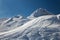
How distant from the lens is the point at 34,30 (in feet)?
11.1

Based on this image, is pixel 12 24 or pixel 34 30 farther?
pixel 12 24

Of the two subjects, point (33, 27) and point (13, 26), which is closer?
point (33, 27)

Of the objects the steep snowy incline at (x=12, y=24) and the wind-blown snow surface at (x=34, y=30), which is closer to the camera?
the wind-blown snow surface at (x=34, y=30)

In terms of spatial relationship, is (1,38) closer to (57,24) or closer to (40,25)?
(40,25)

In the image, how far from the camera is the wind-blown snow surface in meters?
3.31

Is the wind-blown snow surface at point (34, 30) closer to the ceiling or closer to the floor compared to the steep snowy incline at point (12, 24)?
closer to the floor

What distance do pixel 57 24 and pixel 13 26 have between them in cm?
81

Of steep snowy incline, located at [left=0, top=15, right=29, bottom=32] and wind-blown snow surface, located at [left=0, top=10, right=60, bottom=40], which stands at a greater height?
steep snowy incline, located at [left=0, top=15, right=29, bottom=32]

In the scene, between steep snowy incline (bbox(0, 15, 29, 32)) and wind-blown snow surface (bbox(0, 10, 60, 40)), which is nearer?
wind-blown snow surface (bbox(0, 10, 60, 40))

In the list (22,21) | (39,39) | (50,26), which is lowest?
(39,39)

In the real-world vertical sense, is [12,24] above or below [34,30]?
above

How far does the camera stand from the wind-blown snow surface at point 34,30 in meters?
3.31

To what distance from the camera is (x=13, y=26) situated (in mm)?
3818

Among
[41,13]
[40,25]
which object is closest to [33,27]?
[40,25]
